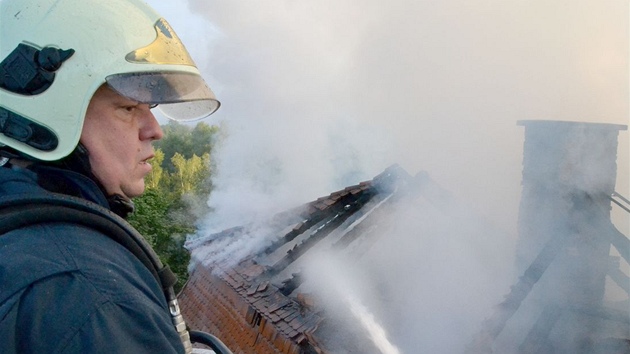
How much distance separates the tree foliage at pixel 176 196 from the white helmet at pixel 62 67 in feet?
15.3

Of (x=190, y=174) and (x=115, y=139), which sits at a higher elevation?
(x=115, y=139)

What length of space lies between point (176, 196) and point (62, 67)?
981 inches

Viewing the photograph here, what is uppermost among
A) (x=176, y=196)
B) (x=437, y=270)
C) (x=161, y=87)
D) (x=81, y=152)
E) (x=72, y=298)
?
(x=161, y=87)

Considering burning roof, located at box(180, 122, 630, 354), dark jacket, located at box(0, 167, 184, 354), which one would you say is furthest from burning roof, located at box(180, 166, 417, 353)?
dark jacket, located at box(0, 167, 184, 354)

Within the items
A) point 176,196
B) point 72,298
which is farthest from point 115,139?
point 176,196

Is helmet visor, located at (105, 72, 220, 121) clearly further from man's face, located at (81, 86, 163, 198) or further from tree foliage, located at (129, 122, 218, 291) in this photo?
tree foliage, located at (129, 122, 218, 291)

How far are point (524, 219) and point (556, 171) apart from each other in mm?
812

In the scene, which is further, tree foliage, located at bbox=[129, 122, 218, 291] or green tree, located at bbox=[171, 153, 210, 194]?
green tree, located at bbox=[171, 153, 210, 194]

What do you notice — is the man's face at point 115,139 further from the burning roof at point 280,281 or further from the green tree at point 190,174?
the green tree at point 190,174

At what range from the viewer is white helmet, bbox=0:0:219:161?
1.34 metres

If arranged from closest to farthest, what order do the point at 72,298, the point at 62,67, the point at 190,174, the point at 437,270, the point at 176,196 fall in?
the point at 72,298 < the point at 62,67 < the point at 437,270 < the point at 176,196 < the point at 190,174

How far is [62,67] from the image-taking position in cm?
137

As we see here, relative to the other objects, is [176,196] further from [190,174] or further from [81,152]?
[81,152]

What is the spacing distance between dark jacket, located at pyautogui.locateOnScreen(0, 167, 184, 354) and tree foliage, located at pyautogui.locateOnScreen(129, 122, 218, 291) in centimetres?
486
